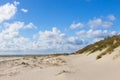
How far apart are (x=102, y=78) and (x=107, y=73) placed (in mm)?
1093

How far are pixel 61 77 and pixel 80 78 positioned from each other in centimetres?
122

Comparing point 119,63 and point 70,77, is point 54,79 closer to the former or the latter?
point 70,77

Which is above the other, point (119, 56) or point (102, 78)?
point (119, 56)

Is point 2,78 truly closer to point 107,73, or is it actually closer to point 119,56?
point 107,73

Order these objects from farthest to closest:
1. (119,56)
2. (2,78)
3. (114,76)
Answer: (119,56) → (2,78) → (114,76)

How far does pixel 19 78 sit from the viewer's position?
50.0 feet

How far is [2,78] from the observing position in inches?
622

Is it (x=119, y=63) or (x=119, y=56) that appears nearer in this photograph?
(x=119, y=63)

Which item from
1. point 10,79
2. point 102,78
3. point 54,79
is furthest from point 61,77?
point 10,79

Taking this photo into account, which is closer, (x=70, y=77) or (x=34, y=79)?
(x=70, y=77)

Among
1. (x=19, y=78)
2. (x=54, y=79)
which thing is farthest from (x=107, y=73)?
(x=19, y=78)

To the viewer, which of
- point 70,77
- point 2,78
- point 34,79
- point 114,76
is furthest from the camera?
point 2,78

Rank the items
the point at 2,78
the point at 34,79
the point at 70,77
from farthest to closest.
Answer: the point at 2,78 → the point at 34,79 → the point at 70,77

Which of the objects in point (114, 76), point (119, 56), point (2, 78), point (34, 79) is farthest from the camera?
point (119, 56)
